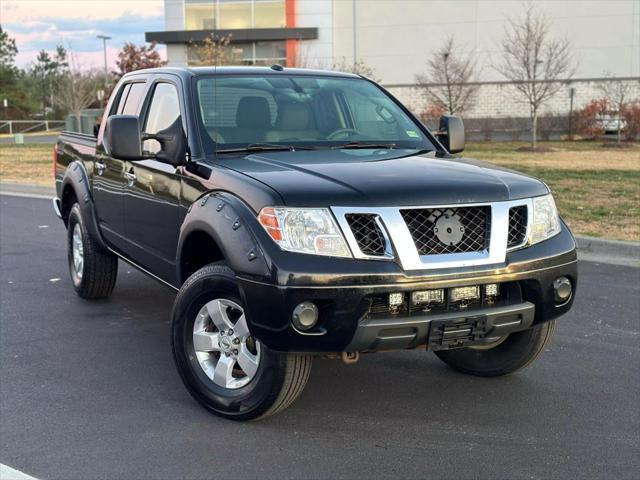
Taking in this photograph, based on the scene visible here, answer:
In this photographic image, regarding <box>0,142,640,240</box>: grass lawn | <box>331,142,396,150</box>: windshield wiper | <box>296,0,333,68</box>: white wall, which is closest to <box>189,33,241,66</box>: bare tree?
<box>296,0,333,68</box>: white wall

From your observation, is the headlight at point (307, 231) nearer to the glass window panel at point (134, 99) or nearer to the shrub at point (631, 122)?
the glass window panel at point (134, 99)

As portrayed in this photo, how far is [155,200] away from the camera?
4945 mm

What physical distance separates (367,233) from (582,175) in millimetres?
14245

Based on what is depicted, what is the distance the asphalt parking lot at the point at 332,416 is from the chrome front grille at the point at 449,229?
989 mm

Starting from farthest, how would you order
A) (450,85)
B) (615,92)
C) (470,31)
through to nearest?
(470,31) < (615,92) < (450,85)

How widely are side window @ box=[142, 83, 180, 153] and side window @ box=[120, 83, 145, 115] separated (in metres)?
0.31

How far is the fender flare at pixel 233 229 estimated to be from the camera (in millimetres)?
3625

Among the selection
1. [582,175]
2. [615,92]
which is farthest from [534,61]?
[582,175]

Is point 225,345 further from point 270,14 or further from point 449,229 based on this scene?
point 270,14

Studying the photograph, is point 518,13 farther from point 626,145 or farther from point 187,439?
point 187,439

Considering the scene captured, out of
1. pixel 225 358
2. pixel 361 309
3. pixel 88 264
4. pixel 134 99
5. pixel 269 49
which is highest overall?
pixel 269 49

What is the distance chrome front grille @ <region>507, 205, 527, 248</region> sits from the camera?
12.7ft

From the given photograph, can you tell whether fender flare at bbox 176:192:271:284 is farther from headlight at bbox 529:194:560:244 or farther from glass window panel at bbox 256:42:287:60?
glass window panel at bbox 256:42:287:60

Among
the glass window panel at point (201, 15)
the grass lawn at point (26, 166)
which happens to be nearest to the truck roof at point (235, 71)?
the grass lawn at point (26, 166)
